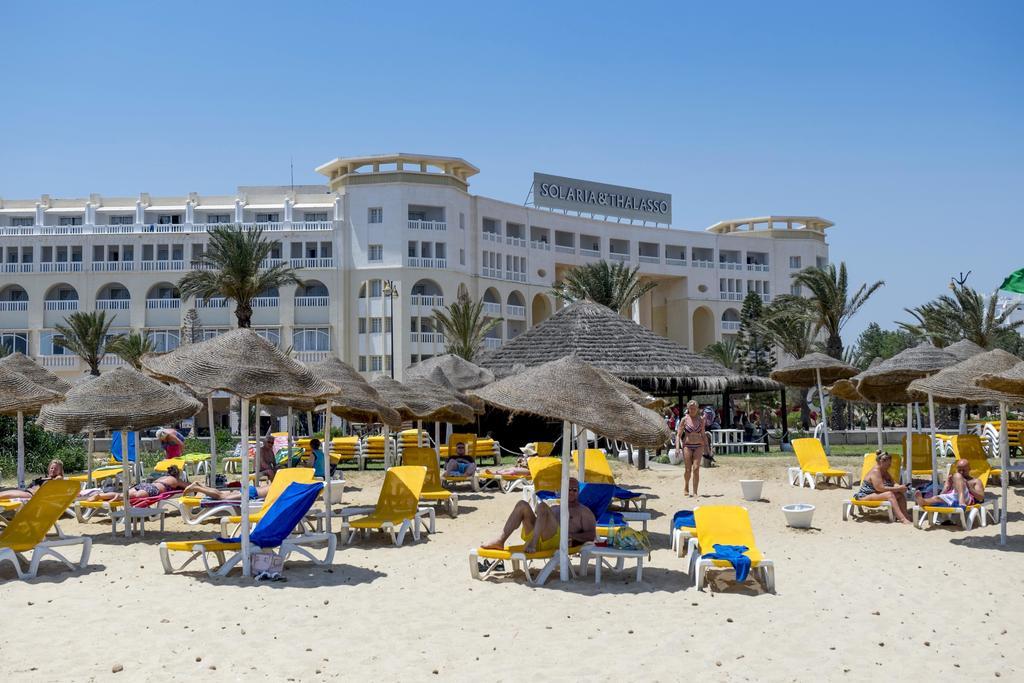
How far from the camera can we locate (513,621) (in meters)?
8.39

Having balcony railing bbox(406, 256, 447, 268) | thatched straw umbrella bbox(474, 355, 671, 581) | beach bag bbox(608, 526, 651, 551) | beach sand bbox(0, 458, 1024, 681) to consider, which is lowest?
beach sand bbox(0, 458, 1024, 681)

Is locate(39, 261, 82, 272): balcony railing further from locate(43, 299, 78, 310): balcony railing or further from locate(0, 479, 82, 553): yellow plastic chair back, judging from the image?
locate(0, 479, 82, 553): yellow plastic chair back

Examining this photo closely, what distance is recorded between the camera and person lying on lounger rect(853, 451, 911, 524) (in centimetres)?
1437

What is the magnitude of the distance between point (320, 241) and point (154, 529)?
140 ft

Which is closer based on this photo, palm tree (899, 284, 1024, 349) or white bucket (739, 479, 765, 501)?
white bucket (739, 479, 765, 501)

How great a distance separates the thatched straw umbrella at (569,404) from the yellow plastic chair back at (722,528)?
2.72 feet

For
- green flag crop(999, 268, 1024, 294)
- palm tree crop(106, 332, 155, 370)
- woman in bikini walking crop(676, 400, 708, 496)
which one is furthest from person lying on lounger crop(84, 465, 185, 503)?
palm tree crop(106, 332, 155, 370)

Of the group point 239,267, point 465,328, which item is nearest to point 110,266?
point 239,267

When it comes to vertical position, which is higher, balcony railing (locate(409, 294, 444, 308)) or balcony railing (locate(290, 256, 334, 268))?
balcony railing (locate(290, 256, 334, 268))

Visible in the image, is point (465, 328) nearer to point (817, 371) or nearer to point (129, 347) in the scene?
point (129, 347)

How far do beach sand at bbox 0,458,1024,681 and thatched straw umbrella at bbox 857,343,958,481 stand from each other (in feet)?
21.4

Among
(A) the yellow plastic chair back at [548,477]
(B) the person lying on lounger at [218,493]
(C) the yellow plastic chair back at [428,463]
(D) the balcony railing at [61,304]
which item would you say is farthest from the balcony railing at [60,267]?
(A) the yellow plastic chair back at [548,477]

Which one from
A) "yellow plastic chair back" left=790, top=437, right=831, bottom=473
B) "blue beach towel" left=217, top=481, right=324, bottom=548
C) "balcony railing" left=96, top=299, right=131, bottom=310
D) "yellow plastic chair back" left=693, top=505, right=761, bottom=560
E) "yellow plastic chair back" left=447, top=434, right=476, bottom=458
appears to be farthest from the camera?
"balcony railing" left=96, top=299, right=131, bottom=310

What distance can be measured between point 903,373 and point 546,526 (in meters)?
10.3
